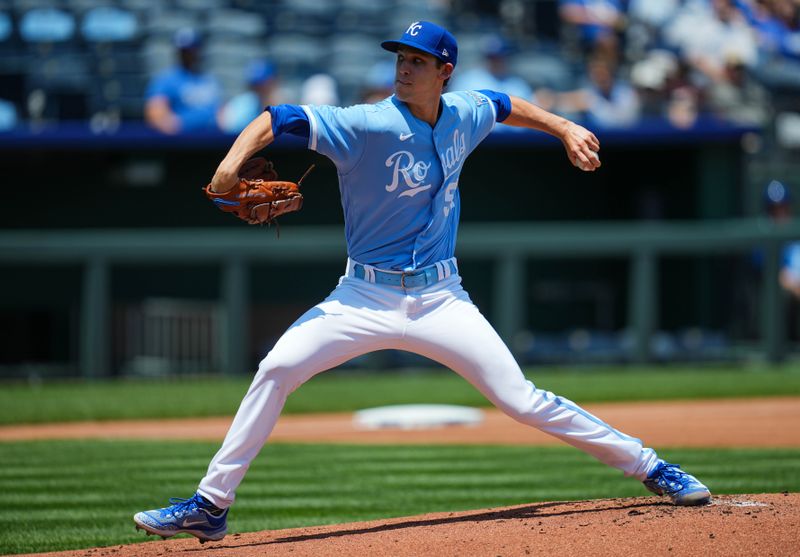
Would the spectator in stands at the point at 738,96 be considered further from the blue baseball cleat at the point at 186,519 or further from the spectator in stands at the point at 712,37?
the blue baseball cleat at the point at 186,519

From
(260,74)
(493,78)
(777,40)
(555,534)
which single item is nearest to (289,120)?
(555,534)

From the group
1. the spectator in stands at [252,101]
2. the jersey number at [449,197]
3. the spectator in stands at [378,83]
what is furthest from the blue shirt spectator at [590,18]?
the jersey number at [449,197]

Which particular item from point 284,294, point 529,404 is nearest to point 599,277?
point 284,294

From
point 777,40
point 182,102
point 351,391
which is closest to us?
point 351,391

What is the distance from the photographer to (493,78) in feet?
41.3

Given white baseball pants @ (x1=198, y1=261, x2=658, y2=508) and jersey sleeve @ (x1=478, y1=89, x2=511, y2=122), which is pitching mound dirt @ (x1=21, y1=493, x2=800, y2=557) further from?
jersey sleeve @ (x1=478, y1=89, x2=511, y2=122)

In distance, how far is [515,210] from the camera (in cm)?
1327

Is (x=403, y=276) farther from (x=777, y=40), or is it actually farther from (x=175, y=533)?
(x=777, y=40)

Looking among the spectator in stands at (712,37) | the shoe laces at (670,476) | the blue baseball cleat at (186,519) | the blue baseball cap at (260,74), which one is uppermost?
the spectator in stands at (712,37)

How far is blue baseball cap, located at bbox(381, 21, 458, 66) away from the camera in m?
4.55

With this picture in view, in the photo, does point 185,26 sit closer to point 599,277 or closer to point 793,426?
point 599,277

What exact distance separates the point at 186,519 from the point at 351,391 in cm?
647

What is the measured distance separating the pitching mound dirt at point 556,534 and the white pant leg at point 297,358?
0.28 m

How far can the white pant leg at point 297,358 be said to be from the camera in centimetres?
441
